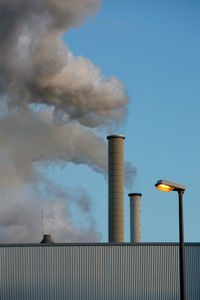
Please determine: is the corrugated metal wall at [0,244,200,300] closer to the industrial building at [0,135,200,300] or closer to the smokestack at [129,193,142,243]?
the industrial building at [0,135,200,300]

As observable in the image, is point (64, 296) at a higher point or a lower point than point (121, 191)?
lower

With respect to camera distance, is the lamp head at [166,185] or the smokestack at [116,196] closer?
the lamp head at [166,185]

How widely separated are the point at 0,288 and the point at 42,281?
2076mm

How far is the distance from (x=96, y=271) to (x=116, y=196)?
15096 millimetres

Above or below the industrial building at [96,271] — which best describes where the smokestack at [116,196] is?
above

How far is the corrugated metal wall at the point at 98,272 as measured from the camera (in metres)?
25.6

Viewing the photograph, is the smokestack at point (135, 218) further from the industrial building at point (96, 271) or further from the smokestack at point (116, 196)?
the industrial building at point (96, 271)

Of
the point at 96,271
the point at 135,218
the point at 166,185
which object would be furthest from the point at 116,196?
the point at 166,185

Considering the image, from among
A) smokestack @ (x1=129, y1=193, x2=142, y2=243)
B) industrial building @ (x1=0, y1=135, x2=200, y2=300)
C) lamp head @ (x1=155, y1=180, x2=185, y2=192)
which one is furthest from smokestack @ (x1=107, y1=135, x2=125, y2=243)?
lamp head @ (x1=155, y1=180, x2=185, y2=192)

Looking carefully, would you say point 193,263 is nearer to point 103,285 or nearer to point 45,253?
point 103,285

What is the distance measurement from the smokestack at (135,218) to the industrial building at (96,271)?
1820 centimetres

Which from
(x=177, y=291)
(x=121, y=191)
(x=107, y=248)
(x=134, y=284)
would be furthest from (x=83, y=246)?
(x=121, y=191)

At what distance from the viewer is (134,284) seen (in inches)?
1011

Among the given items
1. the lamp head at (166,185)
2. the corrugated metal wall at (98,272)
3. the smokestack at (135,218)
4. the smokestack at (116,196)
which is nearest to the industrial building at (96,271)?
the corrugated metal wall at (98,272)
